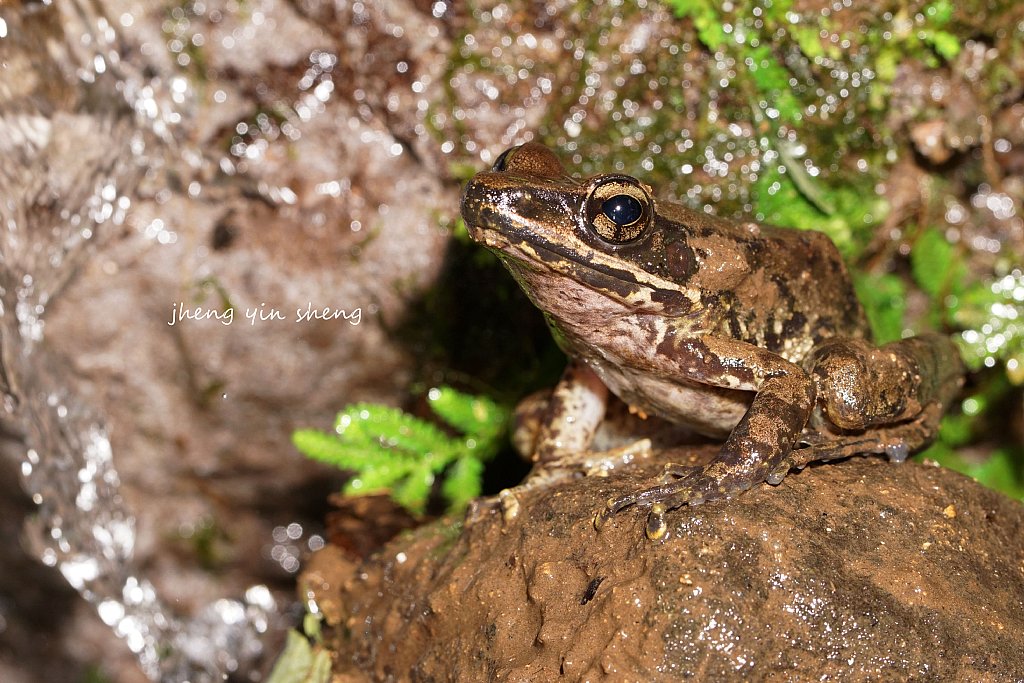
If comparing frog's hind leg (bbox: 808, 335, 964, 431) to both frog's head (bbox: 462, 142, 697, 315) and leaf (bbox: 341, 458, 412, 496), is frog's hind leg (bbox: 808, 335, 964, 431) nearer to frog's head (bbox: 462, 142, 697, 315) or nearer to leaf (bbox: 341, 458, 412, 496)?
frog's head (bbox: 462, 142, 697, 315)

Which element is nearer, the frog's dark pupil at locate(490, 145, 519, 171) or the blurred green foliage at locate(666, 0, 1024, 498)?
the frog's dark pupil at locate(490, 145, 519, 171)

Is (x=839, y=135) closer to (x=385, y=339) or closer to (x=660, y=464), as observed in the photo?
(x=660, y=464)

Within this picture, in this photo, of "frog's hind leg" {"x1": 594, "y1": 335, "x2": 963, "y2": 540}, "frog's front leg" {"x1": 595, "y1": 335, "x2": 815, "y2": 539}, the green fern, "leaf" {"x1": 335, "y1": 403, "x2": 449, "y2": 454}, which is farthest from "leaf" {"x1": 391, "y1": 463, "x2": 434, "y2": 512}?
"frog's hind leg" {"x1": 594, "y1": 335, "x2": 963, "y2": 540}

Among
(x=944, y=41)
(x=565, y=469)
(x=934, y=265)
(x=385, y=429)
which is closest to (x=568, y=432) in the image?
(x=565, y=469)

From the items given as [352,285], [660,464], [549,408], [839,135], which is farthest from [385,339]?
[839,135]

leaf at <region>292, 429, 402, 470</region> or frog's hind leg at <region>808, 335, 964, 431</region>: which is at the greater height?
frog's hind leg at <region>808, 335, 964, 431</region>

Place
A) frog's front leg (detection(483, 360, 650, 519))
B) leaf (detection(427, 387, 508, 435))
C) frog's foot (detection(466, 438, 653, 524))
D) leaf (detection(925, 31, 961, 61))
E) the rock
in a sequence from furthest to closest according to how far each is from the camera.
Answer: leaf (detection(427, 387, 508, 435)), leaf (detection(925, 31, 961, 61)), frog's front leg (detection(483, 360, 650, 519)), frog's foot (detection(466, 438, 653, 524)), the rock

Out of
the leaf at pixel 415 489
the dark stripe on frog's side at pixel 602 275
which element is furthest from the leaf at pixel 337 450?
the dark stripe on frog's side at pixel 602 275
